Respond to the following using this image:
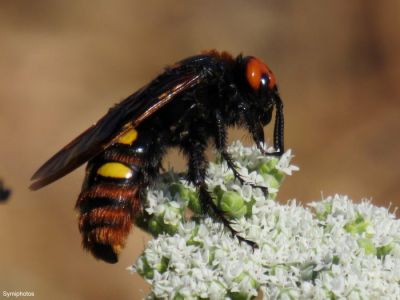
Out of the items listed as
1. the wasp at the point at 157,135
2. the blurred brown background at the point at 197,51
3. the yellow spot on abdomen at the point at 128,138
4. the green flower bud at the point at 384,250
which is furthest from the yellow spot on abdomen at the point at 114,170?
the blurred brown background at the point at 197,51

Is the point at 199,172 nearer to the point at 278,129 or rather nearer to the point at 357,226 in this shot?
the point at 278,129

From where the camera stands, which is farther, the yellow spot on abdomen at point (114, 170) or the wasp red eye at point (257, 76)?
the wasp red eye at point (257, 76)

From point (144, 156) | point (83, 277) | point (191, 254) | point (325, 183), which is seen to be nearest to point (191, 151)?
point (144, 156)

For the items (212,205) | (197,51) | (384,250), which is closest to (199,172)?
(212,205)

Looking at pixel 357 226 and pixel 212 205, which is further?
pixel 357 226

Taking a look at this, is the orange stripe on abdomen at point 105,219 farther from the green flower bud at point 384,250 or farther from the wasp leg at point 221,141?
the green flower bud at point 384,250
